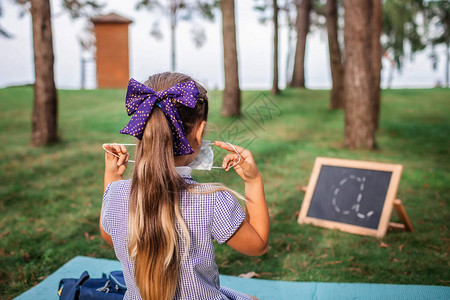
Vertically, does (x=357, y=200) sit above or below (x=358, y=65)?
below

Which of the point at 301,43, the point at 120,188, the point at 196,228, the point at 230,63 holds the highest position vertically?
the point at 301,43

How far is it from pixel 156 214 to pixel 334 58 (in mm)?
10468

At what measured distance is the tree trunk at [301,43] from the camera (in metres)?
16.1

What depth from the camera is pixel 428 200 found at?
526cm

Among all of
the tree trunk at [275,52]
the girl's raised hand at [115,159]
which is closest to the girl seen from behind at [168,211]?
the girl's raised hand at [115,159]

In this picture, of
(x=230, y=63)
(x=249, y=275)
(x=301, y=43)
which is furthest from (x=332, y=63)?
(x=249, y=275)

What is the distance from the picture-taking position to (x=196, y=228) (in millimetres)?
1530

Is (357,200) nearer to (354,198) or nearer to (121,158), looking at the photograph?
(354,198)

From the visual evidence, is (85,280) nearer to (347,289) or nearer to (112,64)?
(347,289)

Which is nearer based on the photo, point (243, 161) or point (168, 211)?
point (168, 211)

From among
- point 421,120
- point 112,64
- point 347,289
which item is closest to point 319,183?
point 347,289

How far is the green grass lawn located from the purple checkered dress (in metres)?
0.45

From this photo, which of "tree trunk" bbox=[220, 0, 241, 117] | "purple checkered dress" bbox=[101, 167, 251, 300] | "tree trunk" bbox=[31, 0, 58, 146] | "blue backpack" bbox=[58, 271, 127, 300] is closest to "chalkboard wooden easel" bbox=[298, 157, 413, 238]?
"blue backpack" bbox=[58, 271, 127, 300]

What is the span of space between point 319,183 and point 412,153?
4.27 m
